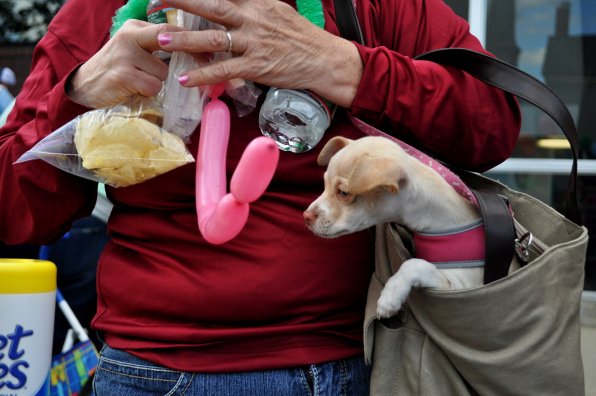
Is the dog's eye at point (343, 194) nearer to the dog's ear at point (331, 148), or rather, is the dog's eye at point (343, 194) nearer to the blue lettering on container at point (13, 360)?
the dog's ear at point (331, 148)

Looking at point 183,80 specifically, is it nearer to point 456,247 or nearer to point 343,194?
point 343,194

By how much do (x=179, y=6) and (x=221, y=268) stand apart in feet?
1.28

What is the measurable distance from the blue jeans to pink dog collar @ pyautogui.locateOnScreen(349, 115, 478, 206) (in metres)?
0.32

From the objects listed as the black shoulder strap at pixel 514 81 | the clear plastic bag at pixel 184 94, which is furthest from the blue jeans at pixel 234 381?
the black shoulder strap at pixel 514 81

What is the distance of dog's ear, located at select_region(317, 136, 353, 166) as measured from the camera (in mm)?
1132

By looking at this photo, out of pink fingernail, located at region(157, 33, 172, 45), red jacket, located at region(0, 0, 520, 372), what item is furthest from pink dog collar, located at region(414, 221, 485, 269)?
pink fingernail, located at region(157, 33, 172, 45)

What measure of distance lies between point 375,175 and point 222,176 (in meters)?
0.24

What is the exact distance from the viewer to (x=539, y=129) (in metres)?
4.14

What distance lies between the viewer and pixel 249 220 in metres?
1.14

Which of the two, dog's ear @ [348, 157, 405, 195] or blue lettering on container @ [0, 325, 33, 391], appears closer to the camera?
dog's ear @ [348, 157, 405, 195]

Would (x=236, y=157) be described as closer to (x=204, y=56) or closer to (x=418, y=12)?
(x=204, y=56)

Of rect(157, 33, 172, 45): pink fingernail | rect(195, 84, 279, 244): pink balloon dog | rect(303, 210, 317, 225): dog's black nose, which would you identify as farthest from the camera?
rect(303, 210, 317, 225): dog's black nose

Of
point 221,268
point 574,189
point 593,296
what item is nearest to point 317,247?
point 221,268

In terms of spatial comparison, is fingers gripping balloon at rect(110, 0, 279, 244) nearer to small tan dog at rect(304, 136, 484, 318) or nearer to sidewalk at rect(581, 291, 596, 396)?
small tan dog at rect(304, 136, 484, 318)
